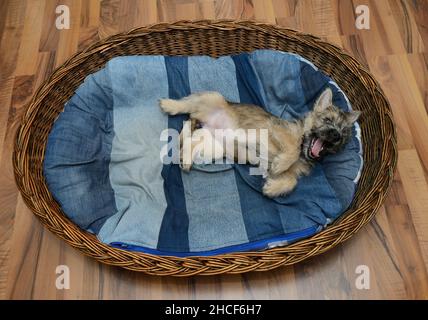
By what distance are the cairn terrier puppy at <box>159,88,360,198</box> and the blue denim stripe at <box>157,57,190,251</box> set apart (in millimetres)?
101

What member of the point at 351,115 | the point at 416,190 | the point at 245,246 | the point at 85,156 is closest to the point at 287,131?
the point at 351,115

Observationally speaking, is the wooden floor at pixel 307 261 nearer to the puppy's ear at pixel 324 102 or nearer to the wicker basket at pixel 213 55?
the wicker basket at pixel 213 55

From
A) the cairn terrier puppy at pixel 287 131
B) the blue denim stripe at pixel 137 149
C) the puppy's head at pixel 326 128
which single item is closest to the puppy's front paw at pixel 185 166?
the cairn terrier puppy at pixel 287 131

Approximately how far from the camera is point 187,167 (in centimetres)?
241

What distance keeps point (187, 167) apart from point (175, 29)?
844mm

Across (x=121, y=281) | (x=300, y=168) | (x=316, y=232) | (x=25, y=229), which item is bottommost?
(x=121, y=281)

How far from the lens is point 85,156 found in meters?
2.35

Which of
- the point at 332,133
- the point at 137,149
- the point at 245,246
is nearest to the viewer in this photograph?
the point at 245,246

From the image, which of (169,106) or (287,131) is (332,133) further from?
(169,106)

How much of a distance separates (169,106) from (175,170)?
1.23 ft

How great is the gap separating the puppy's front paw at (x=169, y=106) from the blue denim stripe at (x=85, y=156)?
0.32 meters
